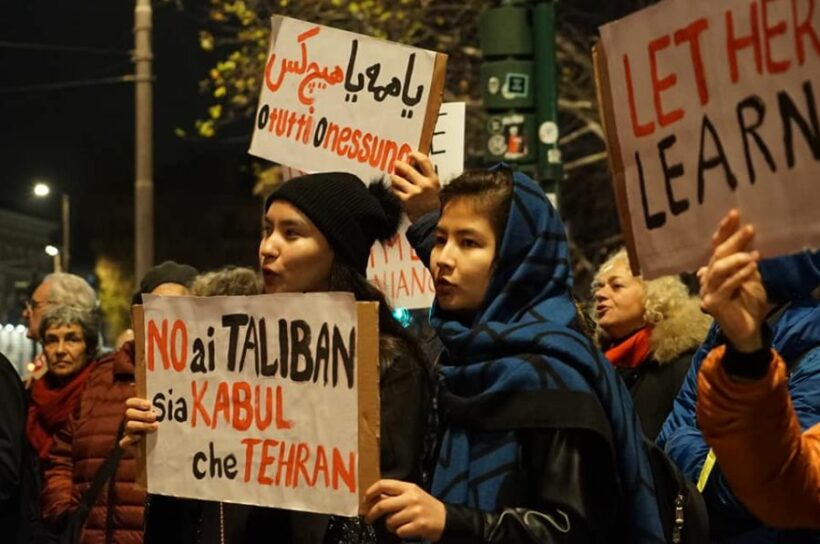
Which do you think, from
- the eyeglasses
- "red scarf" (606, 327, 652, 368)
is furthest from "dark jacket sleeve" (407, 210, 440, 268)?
the eyeglasses

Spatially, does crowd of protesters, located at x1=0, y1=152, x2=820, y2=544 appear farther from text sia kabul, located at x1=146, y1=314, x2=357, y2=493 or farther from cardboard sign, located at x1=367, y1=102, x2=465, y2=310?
cardboard sign, located at x1=367, y1=102, x2=465, y2=310

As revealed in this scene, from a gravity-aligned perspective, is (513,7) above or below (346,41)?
above

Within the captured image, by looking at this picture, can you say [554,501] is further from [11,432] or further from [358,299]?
[11,432]

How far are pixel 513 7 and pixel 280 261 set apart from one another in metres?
5.99

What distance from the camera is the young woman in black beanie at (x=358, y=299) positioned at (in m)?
3.67

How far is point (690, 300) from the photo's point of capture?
6055 mm

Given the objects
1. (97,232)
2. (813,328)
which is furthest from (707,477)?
(97,232)

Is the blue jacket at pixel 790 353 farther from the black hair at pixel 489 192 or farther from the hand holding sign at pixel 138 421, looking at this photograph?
the hand holding sign at pixel 138 421

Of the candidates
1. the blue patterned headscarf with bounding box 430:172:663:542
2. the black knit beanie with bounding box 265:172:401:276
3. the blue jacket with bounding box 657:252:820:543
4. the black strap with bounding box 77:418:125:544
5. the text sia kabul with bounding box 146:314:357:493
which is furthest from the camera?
the black strap with bounding box 77:418:125:544

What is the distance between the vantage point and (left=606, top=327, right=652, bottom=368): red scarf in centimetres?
617

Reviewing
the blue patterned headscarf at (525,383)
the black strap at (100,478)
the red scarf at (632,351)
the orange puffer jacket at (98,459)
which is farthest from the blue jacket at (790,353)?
the orange puffer jacket at (98,459)

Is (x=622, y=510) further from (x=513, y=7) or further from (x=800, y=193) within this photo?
(x=513, y=7)

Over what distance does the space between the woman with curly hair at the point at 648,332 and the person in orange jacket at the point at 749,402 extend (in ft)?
9.49

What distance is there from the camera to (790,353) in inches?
160
